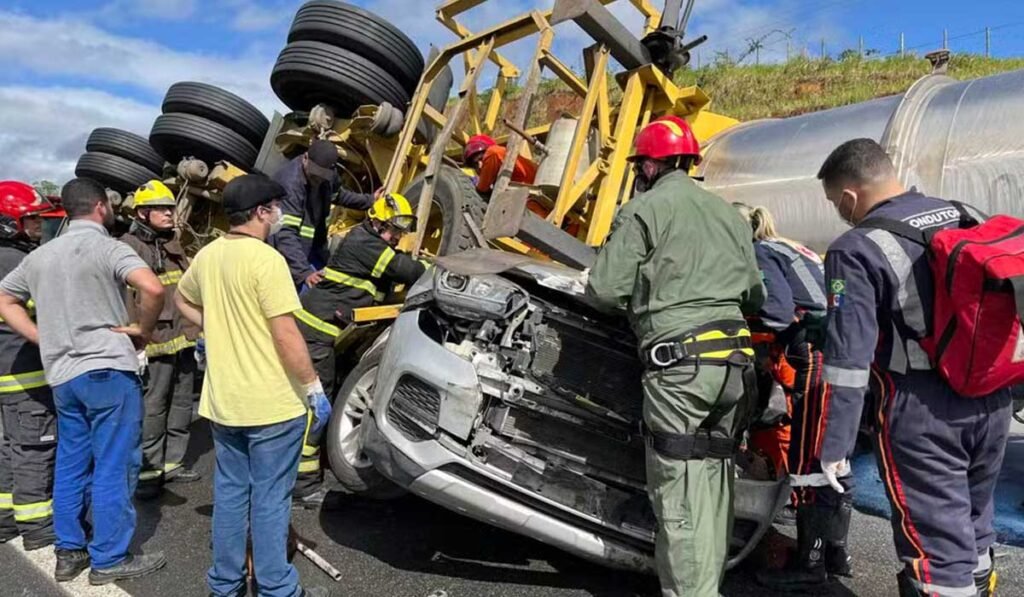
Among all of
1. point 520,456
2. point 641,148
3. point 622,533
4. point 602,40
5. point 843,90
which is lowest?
point 622,533

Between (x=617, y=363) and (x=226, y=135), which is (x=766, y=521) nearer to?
(x=617, y=363)

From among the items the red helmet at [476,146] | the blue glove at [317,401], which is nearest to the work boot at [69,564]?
the blue glove at [317,401]

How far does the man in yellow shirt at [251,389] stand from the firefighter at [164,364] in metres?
1.67

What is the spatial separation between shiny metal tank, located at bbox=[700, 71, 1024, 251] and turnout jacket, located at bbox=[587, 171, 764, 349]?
1.90 meters

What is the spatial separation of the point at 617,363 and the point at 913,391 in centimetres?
97

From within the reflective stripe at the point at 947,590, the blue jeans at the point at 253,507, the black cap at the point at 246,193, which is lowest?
the blue jeans at the point at 253,507

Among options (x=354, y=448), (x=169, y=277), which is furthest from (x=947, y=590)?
(x=169, y=277)

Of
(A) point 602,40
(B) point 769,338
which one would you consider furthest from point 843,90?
(B) point 769,338

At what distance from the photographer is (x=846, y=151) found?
236 cm

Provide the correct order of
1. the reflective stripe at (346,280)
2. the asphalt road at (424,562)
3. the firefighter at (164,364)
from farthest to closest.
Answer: the firefighter at (164,364), the reflective stripe at (346,280), the asphalt road at (424,562)

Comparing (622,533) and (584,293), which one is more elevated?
(584,293)

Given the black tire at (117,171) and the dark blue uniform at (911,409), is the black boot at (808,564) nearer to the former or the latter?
the dark blue uniform at (911,409)

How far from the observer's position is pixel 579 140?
4.37 m

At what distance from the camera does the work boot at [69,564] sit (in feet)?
9.39
